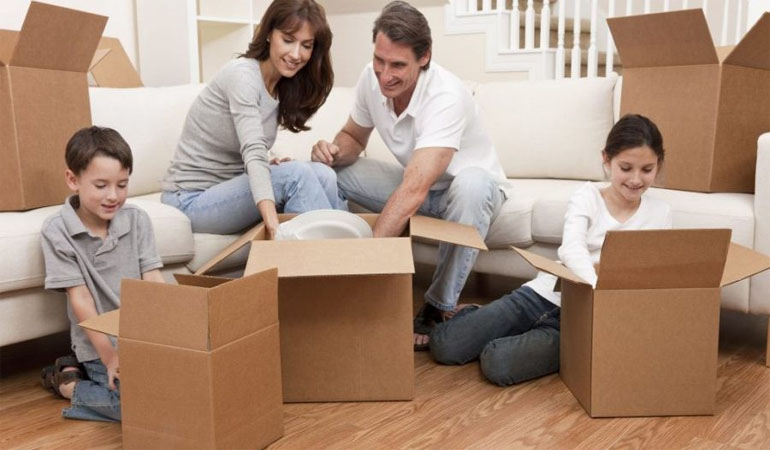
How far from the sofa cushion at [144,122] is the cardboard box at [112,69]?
0.28 m

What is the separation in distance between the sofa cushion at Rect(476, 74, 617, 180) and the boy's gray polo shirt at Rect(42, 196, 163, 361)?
1.35 metres

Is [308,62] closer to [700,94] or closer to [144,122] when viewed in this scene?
[144,122]

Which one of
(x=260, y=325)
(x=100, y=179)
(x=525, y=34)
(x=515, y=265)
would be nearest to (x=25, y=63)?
(x=100, y=179)

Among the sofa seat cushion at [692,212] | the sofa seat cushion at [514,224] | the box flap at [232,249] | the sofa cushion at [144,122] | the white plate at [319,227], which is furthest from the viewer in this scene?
the sofa cushion at [144,122]

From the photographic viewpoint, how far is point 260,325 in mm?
1359

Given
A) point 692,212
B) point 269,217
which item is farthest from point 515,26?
point 269,217

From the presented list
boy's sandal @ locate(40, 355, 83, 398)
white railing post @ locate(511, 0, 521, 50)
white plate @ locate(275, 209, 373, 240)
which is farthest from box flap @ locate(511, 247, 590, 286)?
white railing post @ locate(511, 0, 521, 50)

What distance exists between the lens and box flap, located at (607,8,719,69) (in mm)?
1883

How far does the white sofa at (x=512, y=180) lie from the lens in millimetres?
1671

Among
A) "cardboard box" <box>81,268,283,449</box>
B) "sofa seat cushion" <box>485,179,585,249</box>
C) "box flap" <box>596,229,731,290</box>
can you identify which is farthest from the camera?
"sofa seat cushion" <box>485,179,585,249</box>

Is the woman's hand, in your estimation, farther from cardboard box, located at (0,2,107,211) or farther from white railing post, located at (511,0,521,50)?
white railing post, located at (511,0,521,50)

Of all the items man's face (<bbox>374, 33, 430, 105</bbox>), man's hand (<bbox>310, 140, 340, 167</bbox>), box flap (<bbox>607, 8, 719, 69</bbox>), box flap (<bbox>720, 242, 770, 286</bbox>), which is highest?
box flap (<bbox>607, 8, 719, 69</bbox>)

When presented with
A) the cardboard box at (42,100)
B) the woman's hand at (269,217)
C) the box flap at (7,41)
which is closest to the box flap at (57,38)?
the cardboard box at (42,100)

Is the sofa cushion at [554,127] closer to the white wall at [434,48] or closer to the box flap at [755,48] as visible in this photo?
the box flap at [755,48]
